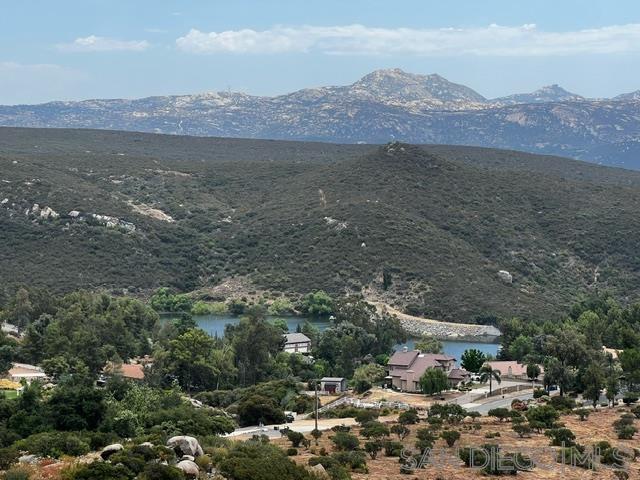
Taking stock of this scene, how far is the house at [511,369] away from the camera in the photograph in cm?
7138

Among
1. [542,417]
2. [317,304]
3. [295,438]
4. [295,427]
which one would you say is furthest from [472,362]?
[317,304]

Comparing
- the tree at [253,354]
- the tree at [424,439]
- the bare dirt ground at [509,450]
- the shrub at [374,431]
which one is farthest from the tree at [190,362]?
the tree at [424,439]

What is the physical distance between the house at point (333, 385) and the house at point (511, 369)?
985cm

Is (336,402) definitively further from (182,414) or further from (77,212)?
(77,212)

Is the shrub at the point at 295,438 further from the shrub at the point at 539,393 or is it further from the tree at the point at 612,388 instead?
the shrub at the point at 539,393

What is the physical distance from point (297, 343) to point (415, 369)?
15.8m

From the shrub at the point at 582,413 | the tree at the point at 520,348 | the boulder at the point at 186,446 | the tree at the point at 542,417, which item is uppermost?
the boulder at the point at 186,446

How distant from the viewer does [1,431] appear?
4391 cm

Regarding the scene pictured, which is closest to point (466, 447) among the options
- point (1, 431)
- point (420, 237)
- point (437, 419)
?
point (437, 419)

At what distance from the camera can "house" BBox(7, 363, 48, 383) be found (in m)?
63.4

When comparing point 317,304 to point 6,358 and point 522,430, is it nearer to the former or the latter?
point 6,358

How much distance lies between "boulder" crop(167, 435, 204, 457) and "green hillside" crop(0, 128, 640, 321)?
7033 cm

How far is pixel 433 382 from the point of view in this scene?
6378 centimetres

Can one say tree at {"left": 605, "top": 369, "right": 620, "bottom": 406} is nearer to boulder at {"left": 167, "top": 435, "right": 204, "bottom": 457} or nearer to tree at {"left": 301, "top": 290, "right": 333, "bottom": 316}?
boulder at {"left": 167, "top": 435, "right": 204, "bottom": 457}
